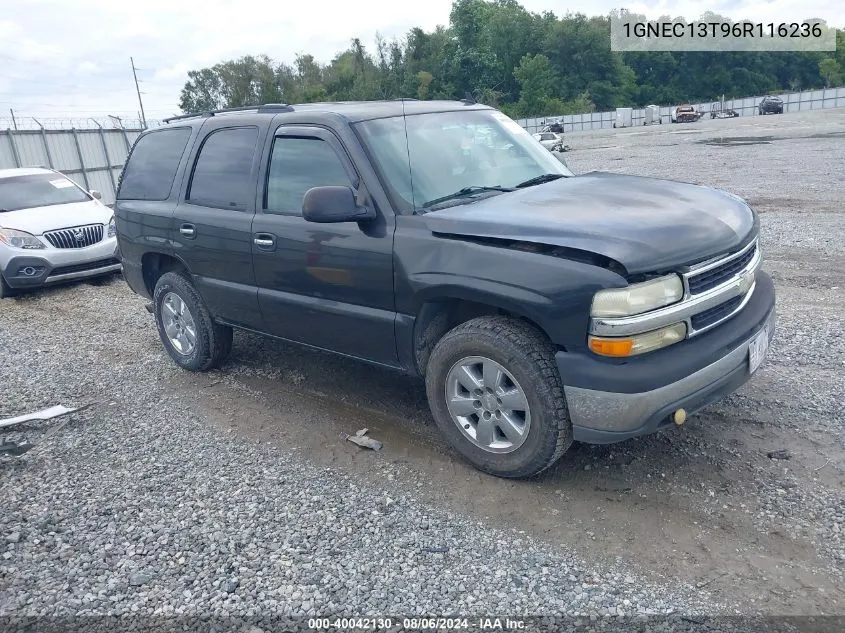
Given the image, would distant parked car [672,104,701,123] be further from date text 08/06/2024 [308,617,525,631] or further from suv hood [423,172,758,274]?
date text 08/06/2024 [308,617,525,631]

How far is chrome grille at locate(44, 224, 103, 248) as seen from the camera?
9.28 m

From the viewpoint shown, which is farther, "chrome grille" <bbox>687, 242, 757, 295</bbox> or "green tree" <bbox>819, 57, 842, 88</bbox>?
"green tree" <bbox>819, 57, 842, 88</bbox>

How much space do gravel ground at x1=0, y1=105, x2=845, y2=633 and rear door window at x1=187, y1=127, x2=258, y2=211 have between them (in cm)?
147

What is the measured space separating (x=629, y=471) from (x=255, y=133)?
129 inches

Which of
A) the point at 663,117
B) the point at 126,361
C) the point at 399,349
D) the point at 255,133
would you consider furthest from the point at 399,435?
the point at 663,117

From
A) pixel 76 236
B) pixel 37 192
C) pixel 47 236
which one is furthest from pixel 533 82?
pixel 47 236

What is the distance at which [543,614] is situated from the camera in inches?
108

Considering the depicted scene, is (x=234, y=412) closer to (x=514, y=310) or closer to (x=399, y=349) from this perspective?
(x=399, y=349)

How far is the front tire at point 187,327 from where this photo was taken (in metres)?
5.45

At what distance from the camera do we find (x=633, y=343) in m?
3.14

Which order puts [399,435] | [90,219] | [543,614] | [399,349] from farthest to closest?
[90,219] < [399,435] < [399,349] < [543,614]

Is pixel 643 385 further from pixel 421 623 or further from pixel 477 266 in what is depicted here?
pixel 421 623

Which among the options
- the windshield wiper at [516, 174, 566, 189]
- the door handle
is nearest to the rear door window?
the door handle

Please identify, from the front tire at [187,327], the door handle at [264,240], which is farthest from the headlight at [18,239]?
the door handle at [264,240]
